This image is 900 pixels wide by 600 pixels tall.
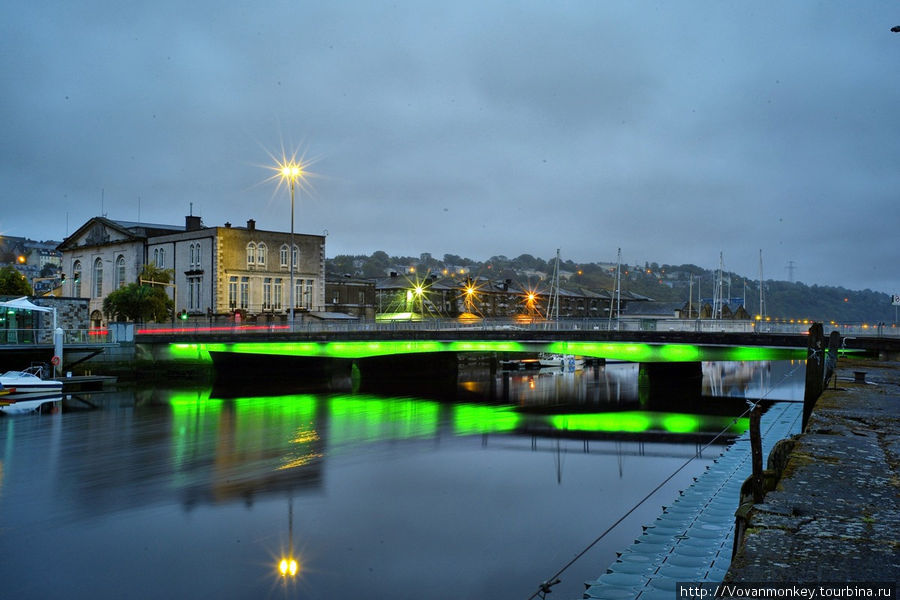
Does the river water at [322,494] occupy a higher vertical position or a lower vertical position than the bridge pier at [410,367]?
lower

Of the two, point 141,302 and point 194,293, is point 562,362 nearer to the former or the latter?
point 194,293

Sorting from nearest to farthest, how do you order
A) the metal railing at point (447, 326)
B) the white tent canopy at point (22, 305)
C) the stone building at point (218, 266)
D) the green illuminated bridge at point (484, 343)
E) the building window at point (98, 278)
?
the green illuminated bridge at point (484, 343) → the white tent canopy at point (22, 305) → the metal railing at point (447, 326) → the stone building at point (218, 266) → the building window at point (98, 278)

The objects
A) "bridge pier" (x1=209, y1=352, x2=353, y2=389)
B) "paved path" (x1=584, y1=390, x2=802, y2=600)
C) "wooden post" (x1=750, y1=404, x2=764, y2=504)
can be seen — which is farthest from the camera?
"bridge pier" (x1=209, y1=352, x2=353, y2=389)

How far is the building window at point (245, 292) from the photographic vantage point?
71.2 metres

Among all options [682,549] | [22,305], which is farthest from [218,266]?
[682,549]

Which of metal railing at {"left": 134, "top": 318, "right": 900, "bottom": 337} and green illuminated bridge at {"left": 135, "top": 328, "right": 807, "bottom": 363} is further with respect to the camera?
metal railing at {"left": 134, "top": 318, "right": 900, "bottom": 337}

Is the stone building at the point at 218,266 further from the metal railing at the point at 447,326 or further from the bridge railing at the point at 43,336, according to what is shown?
the metal railing at the point at 447,326

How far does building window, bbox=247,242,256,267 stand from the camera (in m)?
71.7

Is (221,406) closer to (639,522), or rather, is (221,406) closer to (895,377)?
(639,522)

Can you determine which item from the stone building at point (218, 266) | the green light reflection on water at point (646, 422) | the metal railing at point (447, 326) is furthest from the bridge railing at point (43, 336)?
the green light reflection on water at point (646, 422)

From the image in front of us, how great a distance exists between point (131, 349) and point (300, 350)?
1379 centimetres

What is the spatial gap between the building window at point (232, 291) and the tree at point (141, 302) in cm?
574

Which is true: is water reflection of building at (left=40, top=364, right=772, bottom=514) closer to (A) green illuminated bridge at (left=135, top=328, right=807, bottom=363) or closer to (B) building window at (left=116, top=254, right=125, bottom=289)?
(A) green illuminated bridge at (left=135, top=328, right=807, bottom=363)

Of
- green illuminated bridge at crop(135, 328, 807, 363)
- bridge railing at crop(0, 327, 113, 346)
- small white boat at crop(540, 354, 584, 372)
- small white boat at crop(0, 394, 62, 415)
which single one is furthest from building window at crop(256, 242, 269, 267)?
small white boat at crop(540, 354, 584, 372)
